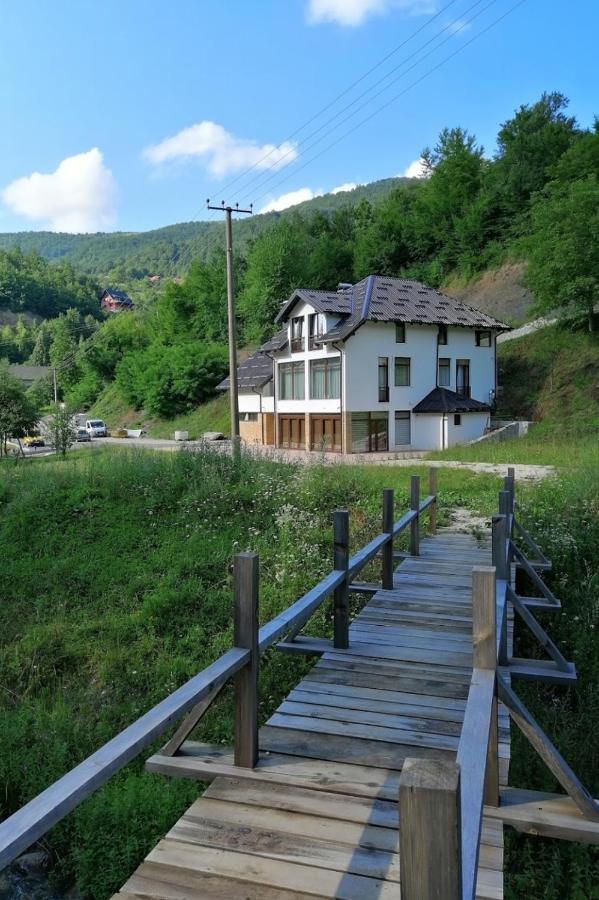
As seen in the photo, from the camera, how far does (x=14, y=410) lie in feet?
106

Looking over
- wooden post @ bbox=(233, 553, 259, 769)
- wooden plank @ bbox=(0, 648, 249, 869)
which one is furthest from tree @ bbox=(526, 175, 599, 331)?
wooden plank @ bbox=(0, 648, 249, 869)

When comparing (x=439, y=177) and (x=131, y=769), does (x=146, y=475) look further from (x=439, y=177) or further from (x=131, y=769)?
(x=439, y=177)

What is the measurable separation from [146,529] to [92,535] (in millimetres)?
904

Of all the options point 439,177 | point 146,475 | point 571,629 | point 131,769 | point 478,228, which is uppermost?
point 439,177

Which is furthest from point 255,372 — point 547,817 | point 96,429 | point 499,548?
point 547,817

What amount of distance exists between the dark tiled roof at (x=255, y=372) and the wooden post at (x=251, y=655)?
34.3 meters

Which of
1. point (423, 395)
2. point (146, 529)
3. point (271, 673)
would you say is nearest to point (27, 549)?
point (146, 529)

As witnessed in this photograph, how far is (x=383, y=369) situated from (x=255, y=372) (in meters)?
10.6

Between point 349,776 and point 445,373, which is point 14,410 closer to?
point 445,373

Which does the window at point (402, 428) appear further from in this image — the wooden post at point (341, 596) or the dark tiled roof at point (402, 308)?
the wooden post at point (341, 596)

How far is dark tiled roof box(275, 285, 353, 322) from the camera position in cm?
3153

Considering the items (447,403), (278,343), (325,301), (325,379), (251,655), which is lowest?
(251,655)

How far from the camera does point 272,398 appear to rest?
122ft

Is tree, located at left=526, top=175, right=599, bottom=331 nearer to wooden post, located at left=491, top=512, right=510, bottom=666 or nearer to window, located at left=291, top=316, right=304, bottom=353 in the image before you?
window, located at left=291, top=316, right=304, bottom=353
